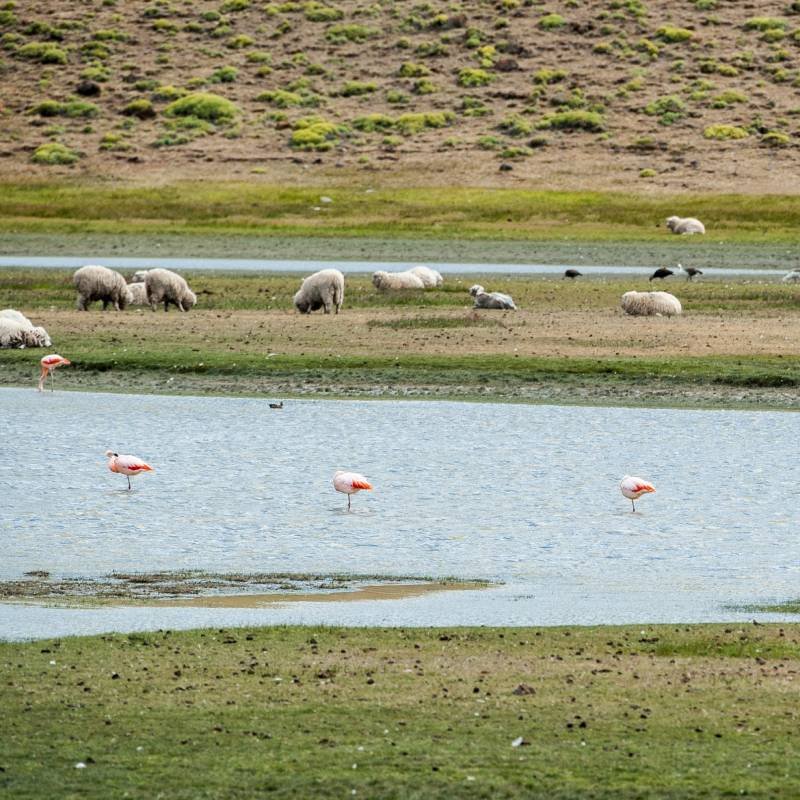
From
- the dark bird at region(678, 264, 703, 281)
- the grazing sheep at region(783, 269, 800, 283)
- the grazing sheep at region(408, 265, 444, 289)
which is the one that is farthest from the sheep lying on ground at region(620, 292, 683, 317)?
the dark bird at region(678, 264, 703, 281)

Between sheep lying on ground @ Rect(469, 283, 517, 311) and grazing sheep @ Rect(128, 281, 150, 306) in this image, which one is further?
grazing sheep @ Rect(128, 281, 150, 306)

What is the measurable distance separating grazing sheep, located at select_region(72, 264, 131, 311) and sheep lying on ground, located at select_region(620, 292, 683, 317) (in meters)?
9.45

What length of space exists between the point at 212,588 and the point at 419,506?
3.74 metres

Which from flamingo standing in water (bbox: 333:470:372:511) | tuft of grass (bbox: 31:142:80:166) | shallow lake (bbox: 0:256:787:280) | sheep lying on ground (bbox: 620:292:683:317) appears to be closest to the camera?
flamingo standing in water (bbox: 333:470:372:511)

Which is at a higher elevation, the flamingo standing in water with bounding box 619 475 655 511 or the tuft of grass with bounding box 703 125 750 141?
the flamingo standing in water with bounding box 619 475 655 511

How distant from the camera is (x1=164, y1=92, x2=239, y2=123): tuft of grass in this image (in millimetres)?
82625

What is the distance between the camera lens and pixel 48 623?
1152 centimetres

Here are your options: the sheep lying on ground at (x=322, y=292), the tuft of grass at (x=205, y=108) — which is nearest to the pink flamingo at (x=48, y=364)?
the sheep lying on ground at (x=322, y=292)

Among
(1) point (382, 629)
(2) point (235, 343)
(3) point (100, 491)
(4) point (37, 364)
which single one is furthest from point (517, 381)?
(1) point (382, 629)

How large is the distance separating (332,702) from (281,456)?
31.8 ft

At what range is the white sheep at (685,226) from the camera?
54844 millimetres

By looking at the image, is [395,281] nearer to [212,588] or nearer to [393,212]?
[212,588]

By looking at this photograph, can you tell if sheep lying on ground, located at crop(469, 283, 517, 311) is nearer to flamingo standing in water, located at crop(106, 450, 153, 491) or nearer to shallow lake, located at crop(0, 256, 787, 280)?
shallow lake, located at crop(0, 256, 787, 280)

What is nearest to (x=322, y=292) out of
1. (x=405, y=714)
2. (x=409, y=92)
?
(x=405, y=714)
